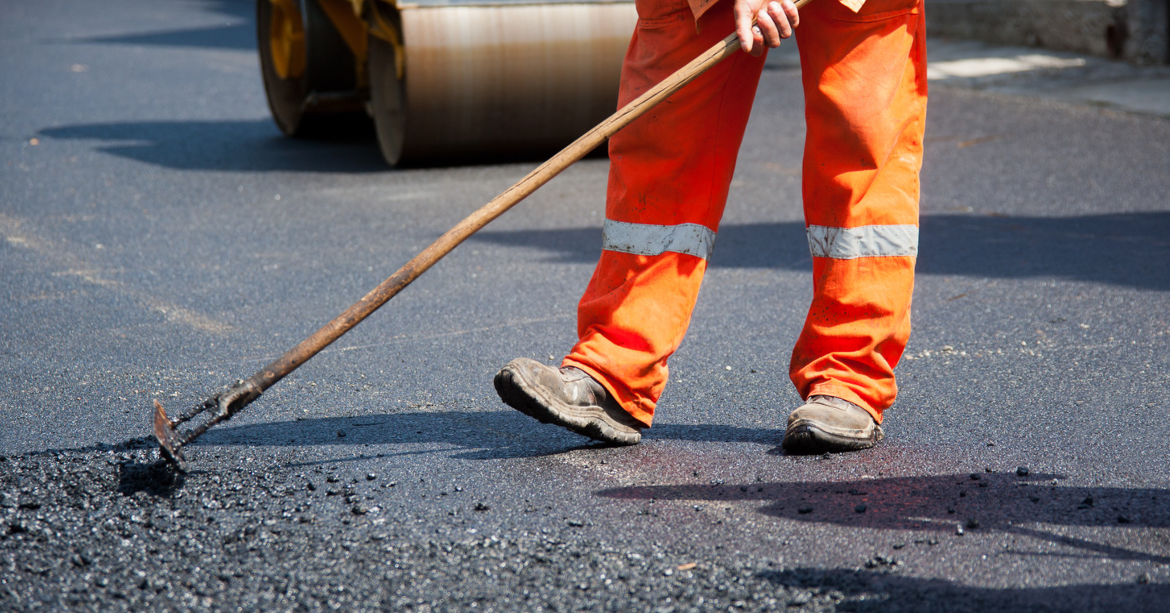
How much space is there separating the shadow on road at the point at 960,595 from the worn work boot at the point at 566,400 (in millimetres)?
630

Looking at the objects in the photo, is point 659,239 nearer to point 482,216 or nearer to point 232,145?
point 482,216

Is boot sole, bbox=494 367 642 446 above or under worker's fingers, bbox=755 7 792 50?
under

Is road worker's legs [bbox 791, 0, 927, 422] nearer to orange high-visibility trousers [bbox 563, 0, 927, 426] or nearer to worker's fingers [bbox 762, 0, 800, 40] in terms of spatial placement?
orange high-visibility trousers [bbox 563, 0, 927, 426]

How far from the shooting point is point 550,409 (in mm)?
2412

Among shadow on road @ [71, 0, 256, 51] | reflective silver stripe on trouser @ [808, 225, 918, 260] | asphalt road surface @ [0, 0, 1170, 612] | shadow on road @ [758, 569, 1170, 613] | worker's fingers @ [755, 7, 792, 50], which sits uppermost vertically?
worker's fingers @ [755, 7, 792, 50]

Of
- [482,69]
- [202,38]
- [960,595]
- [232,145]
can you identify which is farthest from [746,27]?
[202,38]

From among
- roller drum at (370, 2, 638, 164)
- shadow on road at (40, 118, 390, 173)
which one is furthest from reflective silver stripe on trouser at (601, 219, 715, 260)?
shadow on road at (40, 118, 390, 173)

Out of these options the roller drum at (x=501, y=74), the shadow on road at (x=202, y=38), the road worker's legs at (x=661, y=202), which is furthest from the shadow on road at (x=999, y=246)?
the shadow on road at (x=202, y=38)

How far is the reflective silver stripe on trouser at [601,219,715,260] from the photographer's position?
8.28 ft

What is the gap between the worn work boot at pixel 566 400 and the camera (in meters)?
2.40

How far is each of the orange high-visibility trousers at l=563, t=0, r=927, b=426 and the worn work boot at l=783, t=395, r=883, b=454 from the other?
1.1 inches

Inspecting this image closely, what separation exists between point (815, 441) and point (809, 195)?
21.5 inches

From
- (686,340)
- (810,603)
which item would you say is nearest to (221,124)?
(686,340)

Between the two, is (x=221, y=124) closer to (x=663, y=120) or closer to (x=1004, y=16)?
(x=663, y=120)
